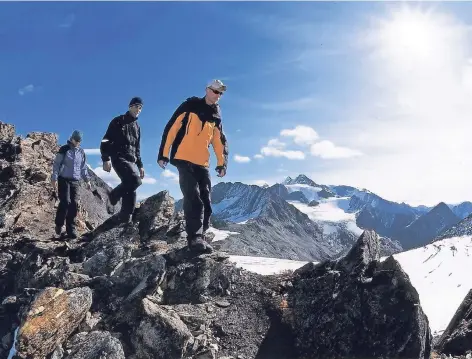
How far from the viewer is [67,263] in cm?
1159

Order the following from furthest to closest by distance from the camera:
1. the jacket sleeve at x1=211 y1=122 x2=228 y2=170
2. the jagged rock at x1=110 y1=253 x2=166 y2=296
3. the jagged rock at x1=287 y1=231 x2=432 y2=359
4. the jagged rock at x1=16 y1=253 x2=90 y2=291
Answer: the jacket sleeve at x1=211 y1=122 x2=228 y2=170 → the jagged rock at x1=16 y1=253 x2=90 y2=291 → the jagged rock at x1=110 y1=253 x2=166 y2=296 → the jagged rock at x1=287 y1=231 x2=432 y2=359

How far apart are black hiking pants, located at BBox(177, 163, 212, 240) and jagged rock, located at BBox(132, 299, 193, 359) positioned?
2.94 meters

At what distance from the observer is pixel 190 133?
10891 millimetres

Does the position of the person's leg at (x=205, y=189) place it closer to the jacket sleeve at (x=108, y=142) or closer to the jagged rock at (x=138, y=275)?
the jagged rock at (x=138, y=275)

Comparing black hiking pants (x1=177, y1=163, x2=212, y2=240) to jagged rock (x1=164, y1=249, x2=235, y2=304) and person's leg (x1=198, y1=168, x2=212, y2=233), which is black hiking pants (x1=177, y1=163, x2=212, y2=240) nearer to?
person's leg (x1=198, y1=168, x2=212, y2=233)

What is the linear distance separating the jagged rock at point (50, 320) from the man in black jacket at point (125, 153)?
534 cm

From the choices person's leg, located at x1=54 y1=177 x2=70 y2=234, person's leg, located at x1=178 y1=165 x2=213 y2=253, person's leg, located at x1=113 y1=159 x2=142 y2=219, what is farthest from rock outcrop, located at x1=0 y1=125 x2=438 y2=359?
person's leg, located at x1=54 y1=177 x2=70 y2=234

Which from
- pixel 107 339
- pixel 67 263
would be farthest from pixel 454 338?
pixel 67 263

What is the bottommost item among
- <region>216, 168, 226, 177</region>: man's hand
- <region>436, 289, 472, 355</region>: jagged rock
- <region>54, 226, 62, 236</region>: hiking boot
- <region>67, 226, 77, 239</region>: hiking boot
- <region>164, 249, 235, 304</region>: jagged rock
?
<region>436, 289, 472, 355</region>: jagged rock

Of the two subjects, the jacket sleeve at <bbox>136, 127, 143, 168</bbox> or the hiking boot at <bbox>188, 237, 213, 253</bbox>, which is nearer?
the hiking boot at <bbox>188, 237, 213, 253</bbox>

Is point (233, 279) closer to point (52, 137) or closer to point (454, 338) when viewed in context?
point (454, 338)

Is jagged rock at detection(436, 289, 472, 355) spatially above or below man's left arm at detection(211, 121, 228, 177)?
below

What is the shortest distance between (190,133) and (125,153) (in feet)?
13.3

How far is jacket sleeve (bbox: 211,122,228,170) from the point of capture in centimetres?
1150
